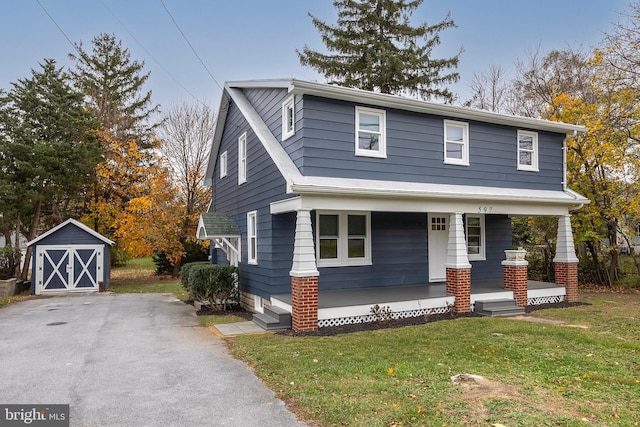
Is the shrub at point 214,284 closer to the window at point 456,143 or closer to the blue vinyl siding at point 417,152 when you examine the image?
the blue vinyl siding at point 417,152

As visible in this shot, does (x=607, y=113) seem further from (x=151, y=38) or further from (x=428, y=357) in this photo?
(x=151, y=38)

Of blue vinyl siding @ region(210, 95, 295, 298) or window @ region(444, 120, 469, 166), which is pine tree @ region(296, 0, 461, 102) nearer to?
blue vinyl siding @ region(210, 95, 295, 298)

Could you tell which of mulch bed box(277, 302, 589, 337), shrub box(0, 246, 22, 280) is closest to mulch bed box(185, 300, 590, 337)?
mulch bed box(277, 302, 589, 337)

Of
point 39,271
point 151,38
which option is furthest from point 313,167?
point 39,271

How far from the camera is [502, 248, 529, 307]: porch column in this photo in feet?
36.5

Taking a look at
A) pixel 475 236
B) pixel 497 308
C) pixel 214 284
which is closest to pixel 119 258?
pixel 214 284

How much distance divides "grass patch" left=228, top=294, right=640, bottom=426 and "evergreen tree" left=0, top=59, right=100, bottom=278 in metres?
14.5

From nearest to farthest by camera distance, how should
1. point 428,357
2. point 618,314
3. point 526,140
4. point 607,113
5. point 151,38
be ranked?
point 428,357
point 618,314
point 151,38
point 526,140
point 607,113

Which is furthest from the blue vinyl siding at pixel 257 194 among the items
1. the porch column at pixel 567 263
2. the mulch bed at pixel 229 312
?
the porch column at pixel 567 263

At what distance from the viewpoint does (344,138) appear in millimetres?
9898

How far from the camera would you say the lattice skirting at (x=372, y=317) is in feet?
29.8

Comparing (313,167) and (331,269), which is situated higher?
(313,167)

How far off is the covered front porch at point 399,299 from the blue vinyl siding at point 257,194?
2.96ft

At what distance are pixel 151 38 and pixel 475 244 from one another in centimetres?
1131
